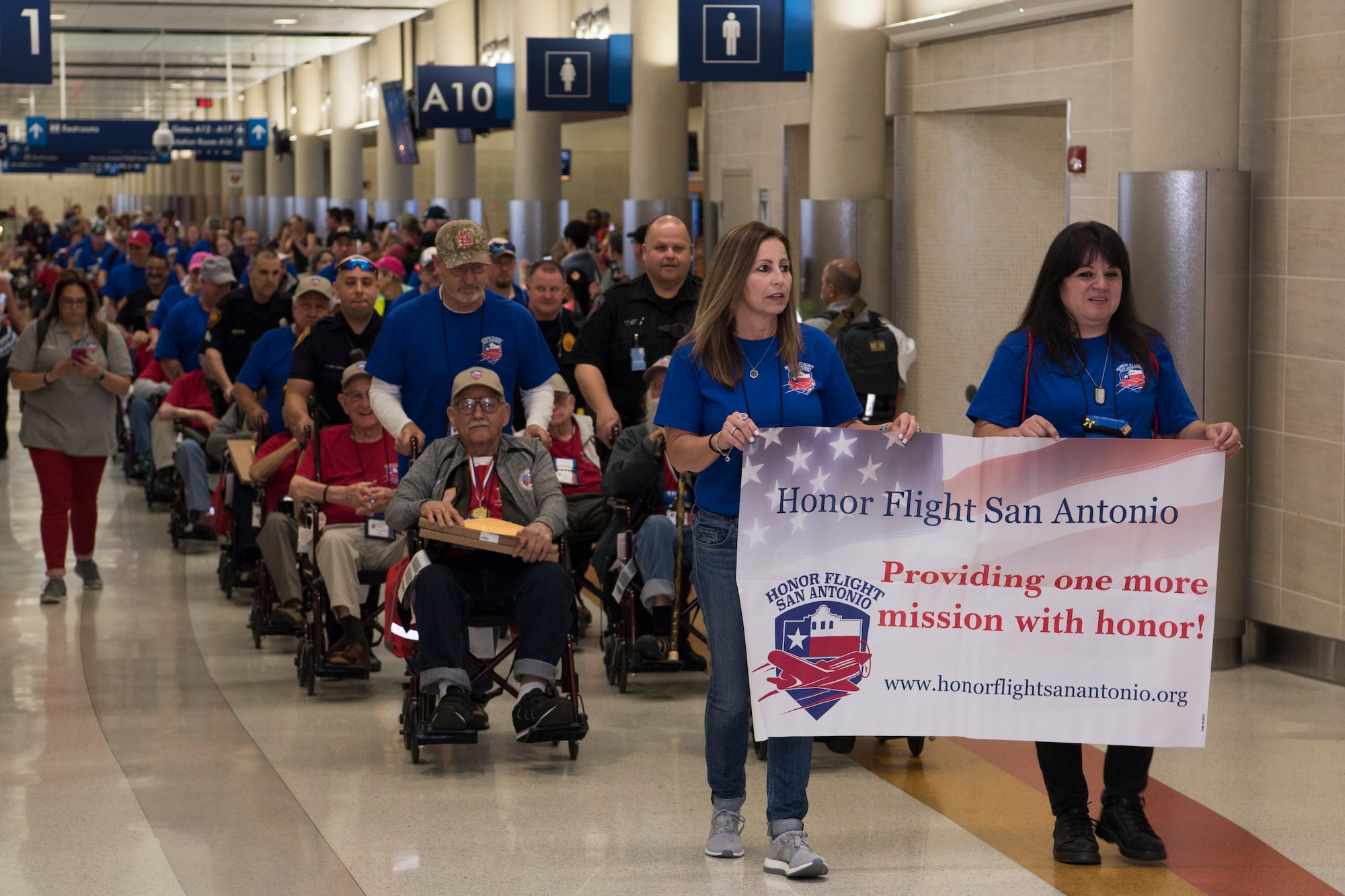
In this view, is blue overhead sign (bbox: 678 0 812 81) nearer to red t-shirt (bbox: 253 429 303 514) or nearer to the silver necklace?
red t-shirt (bbox: 253 429 303 514)

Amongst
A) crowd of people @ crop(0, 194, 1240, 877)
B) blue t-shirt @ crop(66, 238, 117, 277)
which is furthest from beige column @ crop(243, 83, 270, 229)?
crowd of people @ crop(0, 194, 1240, 877)

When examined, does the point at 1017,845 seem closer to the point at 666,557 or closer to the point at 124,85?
the point at 666,557

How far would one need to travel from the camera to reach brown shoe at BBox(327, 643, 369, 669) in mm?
6527

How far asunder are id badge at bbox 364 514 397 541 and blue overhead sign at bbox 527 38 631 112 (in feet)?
26.8

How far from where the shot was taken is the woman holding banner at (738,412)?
13.9 feet

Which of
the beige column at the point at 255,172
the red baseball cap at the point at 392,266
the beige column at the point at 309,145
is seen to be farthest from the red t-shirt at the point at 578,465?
the beige column at the point at 255,172

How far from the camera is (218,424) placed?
907 cm

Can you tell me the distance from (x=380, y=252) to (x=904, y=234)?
7.30 metres

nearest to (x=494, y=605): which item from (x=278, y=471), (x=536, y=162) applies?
(x=278, y=471)

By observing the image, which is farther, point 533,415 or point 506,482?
point 533,415

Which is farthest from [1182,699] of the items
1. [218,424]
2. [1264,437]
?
[218,424]

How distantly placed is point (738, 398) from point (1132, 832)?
5.27 ft

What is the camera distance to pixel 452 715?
5344 millimetres

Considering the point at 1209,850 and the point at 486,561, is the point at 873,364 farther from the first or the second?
the point at 1209,850
